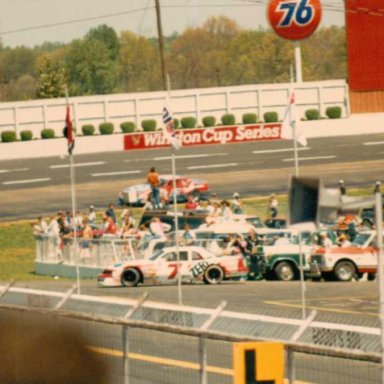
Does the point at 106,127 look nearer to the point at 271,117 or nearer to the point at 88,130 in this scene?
the point at 88,130

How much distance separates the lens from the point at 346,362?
9.41m

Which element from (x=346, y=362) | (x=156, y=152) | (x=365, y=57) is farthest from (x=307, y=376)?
(x=365, y=57)

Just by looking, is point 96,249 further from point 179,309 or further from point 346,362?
point 346,362

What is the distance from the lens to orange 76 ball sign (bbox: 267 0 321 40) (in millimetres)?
74375

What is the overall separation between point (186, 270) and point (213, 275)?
674mm

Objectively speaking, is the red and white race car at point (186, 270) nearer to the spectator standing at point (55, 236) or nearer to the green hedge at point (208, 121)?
the spectator standing at point (55, 236)

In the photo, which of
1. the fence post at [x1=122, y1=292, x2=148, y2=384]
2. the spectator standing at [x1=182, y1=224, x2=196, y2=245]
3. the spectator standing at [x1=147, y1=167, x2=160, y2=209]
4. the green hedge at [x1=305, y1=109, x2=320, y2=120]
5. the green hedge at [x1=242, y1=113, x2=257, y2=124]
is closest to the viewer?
the fence post at [x1=122, y1=292, x2=148, y2=384]

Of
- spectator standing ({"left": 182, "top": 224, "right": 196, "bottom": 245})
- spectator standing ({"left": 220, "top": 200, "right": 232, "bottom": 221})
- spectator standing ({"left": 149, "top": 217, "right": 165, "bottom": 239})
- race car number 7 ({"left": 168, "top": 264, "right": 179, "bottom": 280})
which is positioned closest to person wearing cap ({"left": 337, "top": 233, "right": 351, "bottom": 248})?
spectator standing ({"left": 182, "top": 224, "right": 196, "bottom": 245})

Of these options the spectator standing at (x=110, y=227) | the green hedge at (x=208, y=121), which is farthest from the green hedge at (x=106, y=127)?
the spectator standing at (x=110, y=227)

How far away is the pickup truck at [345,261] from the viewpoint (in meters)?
31.4

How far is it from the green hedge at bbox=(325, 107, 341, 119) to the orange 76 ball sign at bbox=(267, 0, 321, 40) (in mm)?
4484

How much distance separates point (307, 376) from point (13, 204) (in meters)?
46.1

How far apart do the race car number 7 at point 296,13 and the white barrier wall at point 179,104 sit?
454cm

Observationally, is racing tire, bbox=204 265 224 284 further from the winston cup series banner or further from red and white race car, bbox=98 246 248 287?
the winston cup series banner
